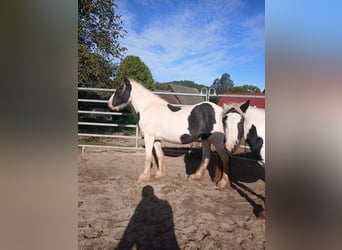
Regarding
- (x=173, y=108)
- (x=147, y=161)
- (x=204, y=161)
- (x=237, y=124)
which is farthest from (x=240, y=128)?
(x=147, y=161)

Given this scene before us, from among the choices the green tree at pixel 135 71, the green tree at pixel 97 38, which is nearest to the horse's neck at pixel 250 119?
the green tree at pixel 135 71

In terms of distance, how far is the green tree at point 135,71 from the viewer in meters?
1.05

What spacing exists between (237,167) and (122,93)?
2.72 ft

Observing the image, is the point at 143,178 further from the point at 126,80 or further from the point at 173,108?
the point at 126,80

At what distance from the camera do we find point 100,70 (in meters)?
0.95

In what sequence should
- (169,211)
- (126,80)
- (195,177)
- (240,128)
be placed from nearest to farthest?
(169,211) → (240,128) → (126,80) → (195,177)

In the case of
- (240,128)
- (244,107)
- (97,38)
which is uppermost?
(97,38)

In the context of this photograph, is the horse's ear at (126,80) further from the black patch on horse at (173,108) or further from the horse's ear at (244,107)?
the horse's ear at (244,107)

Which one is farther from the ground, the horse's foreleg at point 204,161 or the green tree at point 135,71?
the green tree at point 135,71

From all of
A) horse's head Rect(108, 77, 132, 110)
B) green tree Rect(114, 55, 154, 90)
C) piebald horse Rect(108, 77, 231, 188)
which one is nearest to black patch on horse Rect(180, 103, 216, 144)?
piebald horse Rect(108, 77, 231, 188)

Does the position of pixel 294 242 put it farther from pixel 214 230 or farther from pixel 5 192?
pixel 5 192

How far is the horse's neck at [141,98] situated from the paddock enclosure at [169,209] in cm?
32

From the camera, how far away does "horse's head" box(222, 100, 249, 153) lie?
3.76 ft

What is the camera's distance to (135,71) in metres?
1.17
